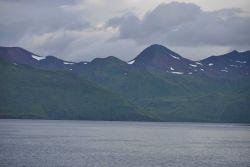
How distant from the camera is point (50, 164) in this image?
9850 cm

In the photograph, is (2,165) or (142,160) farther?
(142,160)

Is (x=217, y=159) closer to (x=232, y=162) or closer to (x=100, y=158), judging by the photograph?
(x=232, y=162)

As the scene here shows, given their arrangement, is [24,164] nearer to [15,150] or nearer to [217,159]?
[15,150]

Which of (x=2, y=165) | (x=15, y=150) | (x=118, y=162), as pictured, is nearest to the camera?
(x=2, y=165)

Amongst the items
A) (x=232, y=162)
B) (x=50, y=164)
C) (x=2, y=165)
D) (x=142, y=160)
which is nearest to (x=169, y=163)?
(x=142, y=160)

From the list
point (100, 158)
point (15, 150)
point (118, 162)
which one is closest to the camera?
point (118, 162)

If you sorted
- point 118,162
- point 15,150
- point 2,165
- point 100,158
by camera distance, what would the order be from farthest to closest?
point 15,150, point 100,158, point 118,162, point 2,165

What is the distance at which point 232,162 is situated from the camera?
111750 millimetres

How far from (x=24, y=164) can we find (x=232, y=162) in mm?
44492

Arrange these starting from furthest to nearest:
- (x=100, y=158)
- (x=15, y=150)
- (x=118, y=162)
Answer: (x=15, y=150) → (x=100, y=158) → (x=118, y=162)

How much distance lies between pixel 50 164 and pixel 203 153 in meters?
Answer: 49.3

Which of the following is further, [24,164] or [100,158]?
[100,158]

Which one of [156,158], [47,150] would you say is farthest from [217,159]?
[47,150]

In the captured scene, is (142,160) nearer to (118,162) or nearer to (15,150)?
(118,162)
